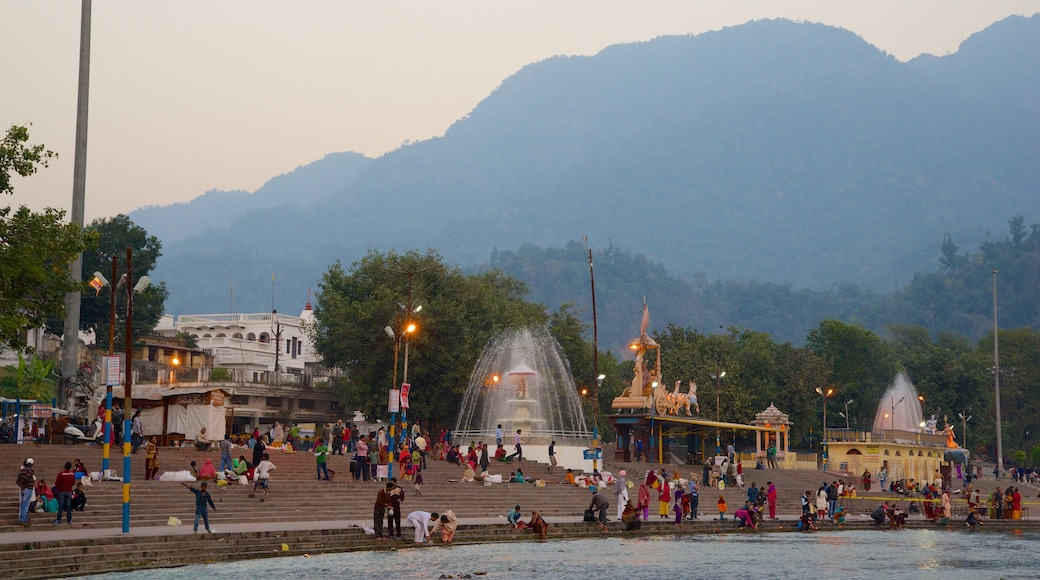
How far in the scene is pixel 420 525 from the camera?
30.2 m

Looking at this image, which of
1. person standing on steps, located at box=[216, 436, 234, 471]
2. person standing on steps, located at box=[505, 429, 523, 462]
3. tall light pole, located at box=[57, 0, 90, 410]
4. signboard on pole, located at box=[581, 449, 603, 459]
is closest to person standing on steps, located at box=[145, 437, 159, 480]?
person standing on steps, located at box=[216, 436, 234, 471]

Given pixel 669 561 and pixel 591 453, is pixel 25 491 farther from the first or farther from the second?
pixel 591 453

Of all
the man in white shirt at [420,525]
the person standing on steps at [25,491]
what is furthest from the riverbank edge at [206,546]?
the person standing on steps at [25,491]

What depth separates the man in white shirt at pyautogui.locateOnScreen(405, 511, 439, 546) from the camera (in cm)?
3010

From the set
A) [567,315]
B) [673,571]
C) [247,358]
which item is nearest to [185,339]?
[247,358]

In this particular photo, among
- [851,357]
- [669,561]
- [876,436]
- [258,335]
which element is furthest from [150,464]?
[851,357]

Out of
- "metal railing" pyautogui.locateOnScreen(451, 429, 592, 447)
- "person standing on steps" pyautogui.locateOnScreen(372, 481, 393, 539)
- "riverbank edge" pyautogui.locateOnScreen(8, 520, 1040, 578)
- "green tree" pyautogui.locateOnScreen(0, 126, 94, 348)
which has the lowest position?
"riverbank edge" pyautogui.locateOnScreen(8, 520, 1040, 578)

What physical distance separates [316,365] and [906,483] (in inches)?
2407

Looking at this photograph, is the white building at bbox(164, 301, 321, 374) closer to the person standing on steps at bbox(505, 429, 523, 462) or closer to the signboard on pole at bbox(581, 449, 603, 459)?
the signboard on pole at bbox(581, 449, 603, 459)

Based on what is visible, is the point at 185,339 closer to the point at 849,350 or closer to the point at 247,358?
the point at 247,358

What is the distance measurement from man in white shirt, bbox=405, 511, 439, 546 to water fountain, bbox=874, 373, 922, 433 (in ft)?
253

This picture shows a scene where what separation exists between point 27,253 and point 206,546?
7.67m

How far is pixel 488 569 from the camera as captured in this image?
25.1 meters

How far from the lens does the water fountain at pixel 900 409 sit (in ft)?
338
